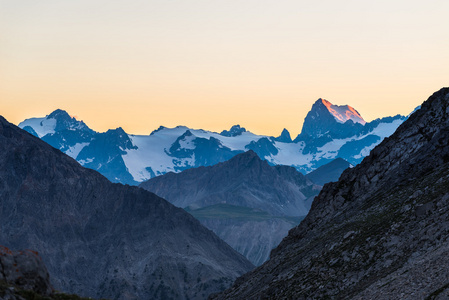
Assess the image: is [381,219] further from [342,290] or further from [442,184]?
[342,290]

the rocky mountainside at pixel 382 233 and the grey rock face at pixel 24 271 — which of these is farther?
the rocky mountainside at pixel 382 233

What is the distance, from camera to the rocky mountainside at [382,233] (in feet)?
162

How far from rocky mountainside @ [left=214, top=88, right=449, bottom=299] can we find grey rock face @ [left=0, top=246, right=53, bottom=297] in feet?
70.2

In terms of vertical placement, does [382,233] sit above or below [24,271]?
below

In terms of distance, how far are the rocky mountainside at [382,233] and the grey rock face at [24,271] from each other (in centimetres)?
2138

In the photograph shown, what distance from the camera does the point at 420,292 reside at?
4169 centimetres

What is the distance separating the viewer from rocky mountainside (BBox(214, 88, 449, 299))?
162 ft

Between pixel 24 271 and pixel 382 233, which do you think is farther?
pixel 382 233

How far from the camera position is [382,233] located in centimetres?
6172

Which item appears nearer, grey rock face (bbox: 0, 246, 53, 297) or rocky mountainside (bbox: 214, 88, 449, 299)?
grey rock face (bbox: 0, 246, 53, 297)

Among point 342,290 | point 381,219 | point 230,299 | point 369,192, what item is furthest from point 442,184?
point 230,299

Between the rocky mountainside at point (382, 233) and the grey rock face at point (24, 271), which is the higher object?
the grey rock face at point (24, 271)

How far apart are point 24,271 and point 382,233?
33.7m

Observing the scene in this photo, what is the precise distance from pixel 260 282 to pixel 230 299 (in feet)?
22.2
